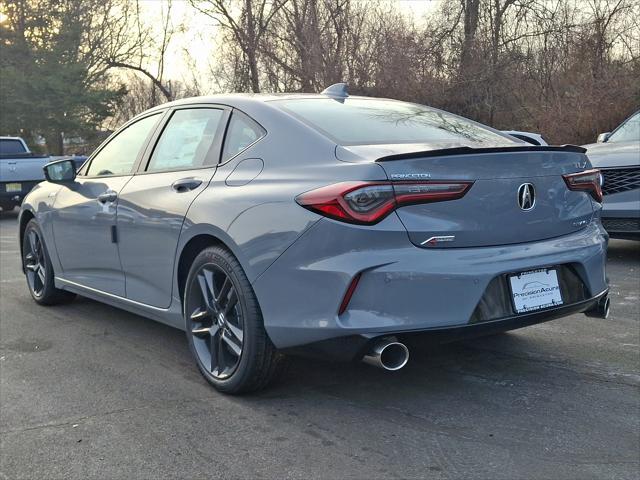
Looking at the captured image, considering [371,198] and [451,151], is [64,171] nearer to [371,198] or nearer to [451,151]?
[371,198]

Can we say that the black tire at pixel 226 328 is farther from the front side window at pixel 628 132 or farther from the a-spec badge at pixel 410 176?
the front side window at pixel 628 132

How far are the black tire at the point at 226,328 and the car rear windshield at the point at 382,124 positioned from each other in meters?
Result: 0.85

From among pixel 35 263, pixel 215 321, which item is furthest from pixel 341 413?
pixel 35 263

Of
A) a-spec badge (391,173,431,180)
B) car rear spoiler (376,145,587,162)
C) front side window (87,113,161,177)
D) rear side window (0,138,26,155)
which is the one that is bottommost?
a-spec badge (391,173,431,180)

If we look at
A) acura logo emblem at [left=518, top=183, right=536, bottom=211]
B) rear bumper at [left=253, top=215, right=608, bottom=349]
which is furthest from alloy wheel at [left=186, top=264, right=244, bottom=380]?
acura logo emblem at [left=518, top=183, right=536, bottom=211]

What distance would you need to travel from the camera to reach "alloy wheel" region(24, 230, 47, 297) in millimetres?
5867

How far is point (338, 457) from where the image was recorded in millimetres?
2904

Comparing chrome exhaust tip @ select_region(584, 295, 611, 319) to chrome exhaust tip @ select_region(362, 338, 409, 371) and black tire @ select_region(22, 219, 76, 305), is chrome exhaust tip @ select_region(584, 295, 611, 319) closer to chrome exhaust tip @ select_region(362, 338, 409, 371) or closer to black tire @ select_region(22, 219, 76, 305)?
chrome exhaust tip @ select_region(362, 338, 409, 371)

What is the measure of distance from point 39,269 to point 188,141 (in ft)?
8.06

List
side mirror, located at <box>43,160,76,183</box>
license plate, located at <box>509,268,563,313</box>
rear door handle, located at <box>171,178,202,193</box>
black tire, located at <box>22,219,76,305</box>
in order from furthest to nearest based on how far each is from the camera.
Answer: black tire, located at <box>22,219,76,305</box> < side mirror, located at <box>43,160,76,183</box> < rear door handle, located at <box>171,178,202,193</box> < license plate, located at <box>509,268,563,313</box>

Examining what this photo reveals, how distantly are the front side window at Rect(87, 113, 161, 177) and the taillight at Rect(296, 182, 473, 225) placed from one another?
6.57ft

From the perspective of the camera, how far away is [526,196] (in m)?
3.31

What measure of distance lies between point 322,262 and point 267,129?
95cm

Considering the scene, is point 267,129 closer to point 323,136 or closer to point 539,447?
point 323,136
